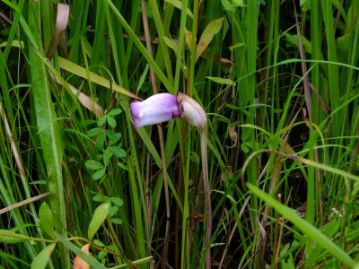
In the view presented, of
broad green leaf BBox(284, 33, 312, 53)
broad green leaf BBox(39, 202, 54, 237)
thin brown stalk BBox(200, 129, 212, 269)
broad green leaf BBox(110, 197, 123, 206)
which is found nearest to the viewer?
broad green leaf BBox(39, 202, 54, 237)

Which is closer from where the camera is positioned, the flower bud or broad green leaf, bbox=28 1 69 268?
the flower bud

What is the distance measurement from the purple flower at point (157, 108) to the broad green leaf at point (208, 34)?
0.20 m

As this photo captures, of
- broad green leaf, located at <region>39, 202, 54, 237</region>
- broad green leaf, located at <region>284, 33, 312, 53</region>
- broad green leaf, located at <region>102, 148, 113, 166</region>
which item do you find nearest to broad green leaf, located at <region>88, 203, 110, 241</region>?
broad green leaf, located at <region>39, 202, 54, 237</region>

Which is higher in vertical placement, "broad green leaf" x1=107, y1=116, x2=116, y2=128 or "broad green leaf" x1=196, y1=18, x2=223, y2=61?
"broad green leaf" x1=196, y1=18, x2=223, y2=61

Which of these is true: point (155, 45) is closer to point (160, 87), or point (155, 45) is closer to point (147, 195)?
point (160, 87)

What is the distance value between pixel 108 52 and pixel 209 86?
0.20 m

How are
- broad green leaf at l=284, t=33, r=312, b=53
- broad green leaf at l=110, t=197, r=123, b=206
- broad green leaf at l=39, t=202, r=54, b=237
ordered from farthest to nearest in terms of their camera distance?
broad green leaf at l=284, t=33, r=312, b=53, broad green leaf at l=110, t=197, r=123, b=206, broad green leaf at l=39, t=202, r=54, b=237

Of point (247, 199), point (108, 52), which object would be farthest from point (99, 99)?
point (247, 199)

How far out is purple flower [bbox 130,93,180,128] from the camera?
3.08 ft

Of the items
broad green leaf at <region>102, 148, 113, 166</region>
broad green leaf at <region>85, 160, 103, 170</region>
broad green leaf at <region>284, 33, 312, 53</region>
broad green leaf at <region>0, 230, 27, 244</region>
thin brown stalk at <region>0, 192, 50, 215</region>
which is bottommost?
thin brown stalk at <region>0, 192, 50, 215</region>

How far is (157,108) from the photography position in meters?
0.94

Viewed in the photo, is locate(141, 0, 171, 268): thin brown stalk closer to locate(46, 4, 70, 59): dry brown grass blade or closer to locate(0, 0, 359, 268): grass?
locate(0, 0, 359, 268): grass

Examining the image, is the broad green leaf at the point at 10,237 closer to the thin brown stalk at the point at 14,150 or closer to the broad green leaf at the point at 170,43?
the thin brown stalk at the point at 14,150

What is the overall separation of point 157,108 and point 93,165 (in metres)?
0.20
